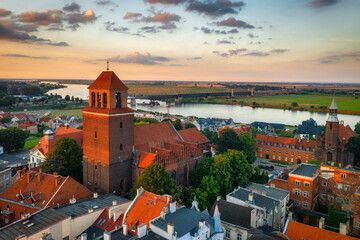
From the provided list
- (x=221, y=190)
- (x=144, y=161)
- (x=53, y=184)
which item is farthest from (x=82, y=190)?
(x=221, y=190)

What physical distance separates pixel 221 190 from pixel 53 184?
74.8 feet

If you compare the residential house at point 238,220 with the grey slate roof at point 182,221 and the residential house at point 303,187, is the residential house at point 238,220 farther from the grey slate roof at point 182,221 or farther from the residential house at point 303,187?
the residential house at point 303,187

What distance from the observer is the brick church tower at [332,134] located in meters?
57.2

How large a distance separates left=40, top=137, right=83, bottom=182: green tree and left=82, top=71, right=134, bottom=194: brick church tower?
6.04 m

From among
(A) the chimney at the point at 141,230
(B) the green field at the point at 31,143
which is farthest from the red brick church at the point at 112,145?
(B) the green field at the point at 31,143

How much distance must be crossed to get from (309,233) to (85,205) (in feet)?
73.7

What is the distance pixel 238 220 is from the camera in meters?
30.8

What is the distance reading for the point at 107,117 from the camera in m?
36.2

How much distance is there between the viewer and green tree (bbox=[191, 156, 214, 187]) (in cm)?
4400

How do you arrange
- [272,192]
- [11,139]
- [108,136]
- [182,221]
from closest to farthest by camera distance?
[182,221]
[108,136]
[272,192]
[11,139]

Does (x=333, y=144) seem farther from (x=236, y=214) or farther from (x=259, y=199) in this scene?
(x=236, y=214)

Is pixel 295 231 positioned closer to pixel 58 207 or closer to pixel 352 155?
pixel 58 207

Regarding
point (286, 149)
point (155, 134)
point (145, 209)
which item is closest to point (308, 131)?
point (286, 149)

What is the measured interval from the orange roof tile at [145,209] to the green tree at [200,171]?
17227 mm
